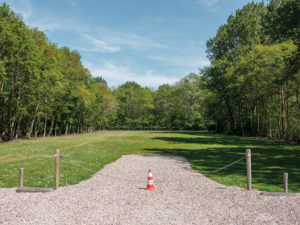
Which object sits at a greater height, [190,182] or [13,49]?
[13,49]

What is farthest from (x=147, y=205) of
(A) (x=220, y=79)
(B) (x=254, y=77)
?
(A) (x=220, y=79)

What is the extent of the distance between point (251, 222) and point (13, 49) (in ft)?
118

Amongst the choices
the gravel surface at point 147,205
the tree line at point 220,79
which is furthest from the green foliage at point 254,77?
the gravel surface at point 147,205

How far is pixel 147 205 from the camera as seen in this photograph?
7988 mm

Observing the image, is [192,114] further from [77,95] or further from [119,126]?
[77,95]

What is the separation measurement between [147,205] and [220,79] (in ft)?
167

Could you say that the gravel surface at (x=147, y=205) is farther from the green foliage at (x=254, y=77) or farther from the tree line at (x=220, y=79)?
the green foliage at (x=254, y=77)

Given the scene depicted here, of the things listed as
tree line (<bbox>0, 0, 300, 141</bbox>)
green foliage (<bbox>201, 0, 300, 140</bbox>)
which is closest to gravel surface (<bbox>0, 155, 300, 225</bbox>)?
tree line (<bbox>0, 0, 300, 141</bbox>)

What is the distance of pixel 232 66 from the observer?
161ft

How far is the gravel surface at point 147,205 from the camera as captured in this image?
6816 millimetres

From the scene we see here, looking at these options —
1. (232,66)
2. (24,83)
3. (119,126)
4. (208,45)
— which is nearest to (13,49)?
(24,83)

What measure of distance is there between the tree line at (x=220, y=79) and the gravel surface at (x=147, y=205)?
73.8ft

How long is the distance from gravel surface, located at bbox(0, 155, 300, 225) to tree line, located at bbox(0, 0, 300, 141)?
2249 centimetres

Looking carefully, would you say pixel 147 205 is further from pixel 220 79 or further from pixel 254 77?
pixel 220 79
